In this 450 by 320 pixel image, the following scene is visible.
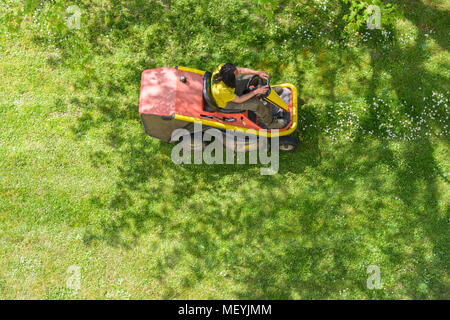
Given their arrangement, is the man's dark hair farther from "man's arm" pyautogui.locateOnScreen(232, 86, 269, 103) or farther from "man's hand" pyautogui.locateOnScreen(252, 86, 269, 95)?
"man's hand" pyautogui.locateOnScreen(252, 86, 269, 95)

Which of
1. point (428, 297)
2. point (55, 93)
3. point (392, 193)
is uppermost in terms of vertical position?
point (55, 93)

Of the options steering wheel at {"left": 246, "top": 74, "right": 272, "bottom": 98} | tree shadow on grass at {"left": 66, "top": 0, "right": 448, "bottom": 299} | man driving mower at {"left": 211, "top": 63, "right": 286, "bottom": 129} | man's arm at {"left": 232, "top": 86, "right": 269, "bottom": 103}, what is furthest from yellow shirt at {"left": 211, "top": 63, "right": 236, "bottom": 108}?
tree shadow on grass at {"left": 66, "top": 0, "right": 448, "bottom": 299}

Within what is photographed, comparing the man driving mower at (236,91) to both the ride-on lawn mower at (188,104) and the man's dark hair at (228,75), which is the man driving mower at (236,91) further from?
the ride-on lawn mower at (188,104)

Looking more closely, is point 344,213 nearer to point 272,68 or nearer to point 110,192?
point 272,68

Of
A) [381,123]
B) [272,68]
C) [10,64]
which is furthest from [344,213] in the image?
[10,64]

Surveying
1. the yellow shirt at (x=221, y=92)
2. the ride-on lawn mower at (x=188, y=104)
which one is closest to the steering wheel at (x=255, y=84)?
the ride-on lawn mower at (x=188, y=104)

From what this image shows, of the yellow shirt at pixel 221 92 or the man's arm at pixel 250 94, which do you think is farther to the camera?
the man's arm at pixel 250 94
